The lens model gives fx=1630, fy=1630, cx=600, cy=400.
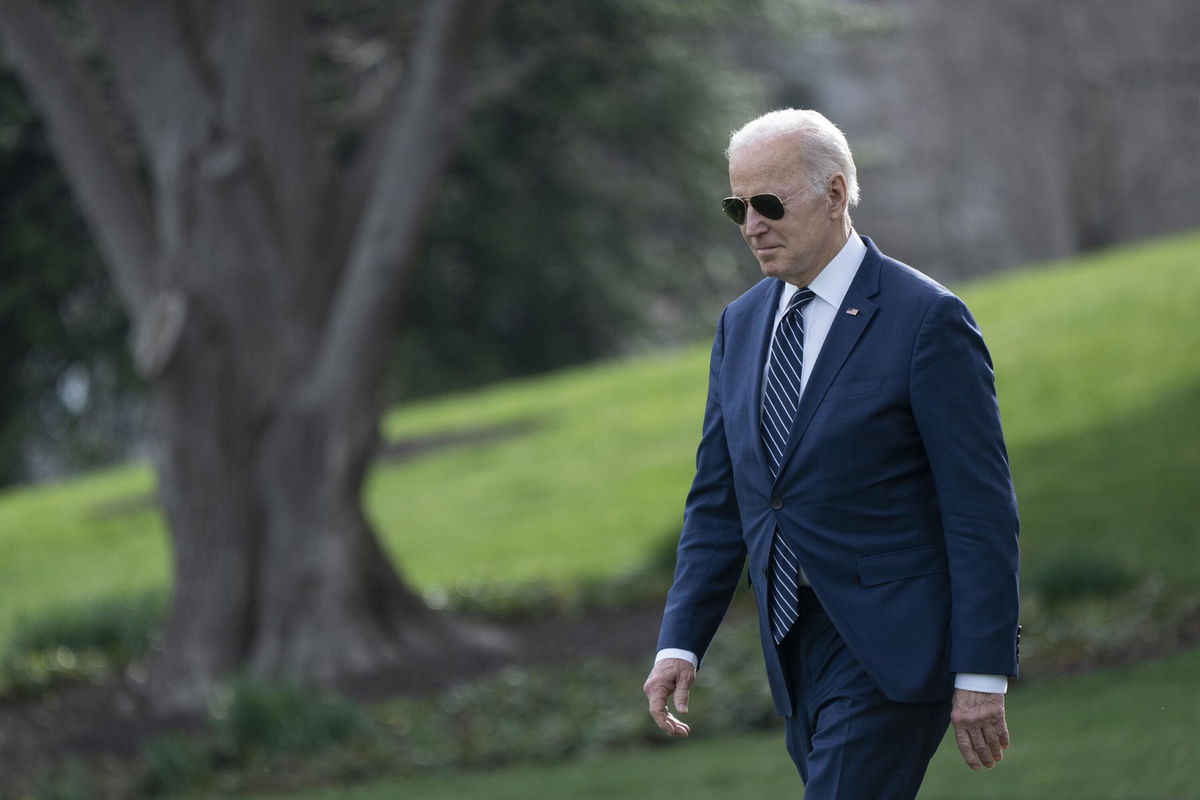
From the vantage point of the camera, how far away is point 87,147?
9.88m

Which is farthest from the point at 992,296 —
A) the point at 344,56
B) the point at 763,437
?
the point at 763,437

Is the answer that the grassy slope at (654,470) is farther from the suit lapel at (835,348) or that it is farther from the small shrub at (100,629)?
the suit lapel at (835,348)

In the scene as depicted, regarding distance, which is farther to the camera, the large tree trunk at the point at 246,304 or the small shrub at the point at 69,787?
the large tree trunk at the point at 246,304

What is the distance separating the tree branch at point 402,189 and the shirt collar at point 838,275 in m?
6.57

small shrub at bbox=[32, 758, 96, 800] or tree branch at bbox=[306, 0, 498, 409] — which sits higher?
tree branch at bbox=[306, 0, 498, 409]

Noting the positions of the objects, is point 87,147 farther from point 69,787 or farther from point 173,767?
point 69,787

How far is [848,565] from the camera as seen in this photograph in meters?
3.42

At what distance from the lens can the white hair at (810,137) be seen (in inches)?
135

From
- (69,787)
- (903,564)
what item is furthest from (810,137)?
(69,787)

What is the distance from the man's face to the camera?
11.3ft

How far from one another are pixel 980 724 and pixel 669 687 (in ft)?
2.49

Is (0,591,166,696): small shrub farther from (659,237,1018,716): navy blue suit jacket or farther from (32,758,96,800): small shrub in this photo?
(659,237,1018,716): navy blue suit jacket

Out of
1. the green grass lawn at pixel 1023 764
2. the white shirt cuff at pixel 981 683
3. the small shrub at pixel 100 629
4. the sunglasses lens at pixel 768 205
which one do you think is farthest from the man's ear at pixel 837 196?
the small shrub at pixel 100 629

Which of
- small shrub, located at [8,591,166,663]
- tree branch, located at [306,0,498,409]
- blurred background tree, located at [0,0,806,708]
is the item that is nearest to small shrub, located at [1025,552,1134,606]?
blurred background tree, located at [0,0,806,708]
